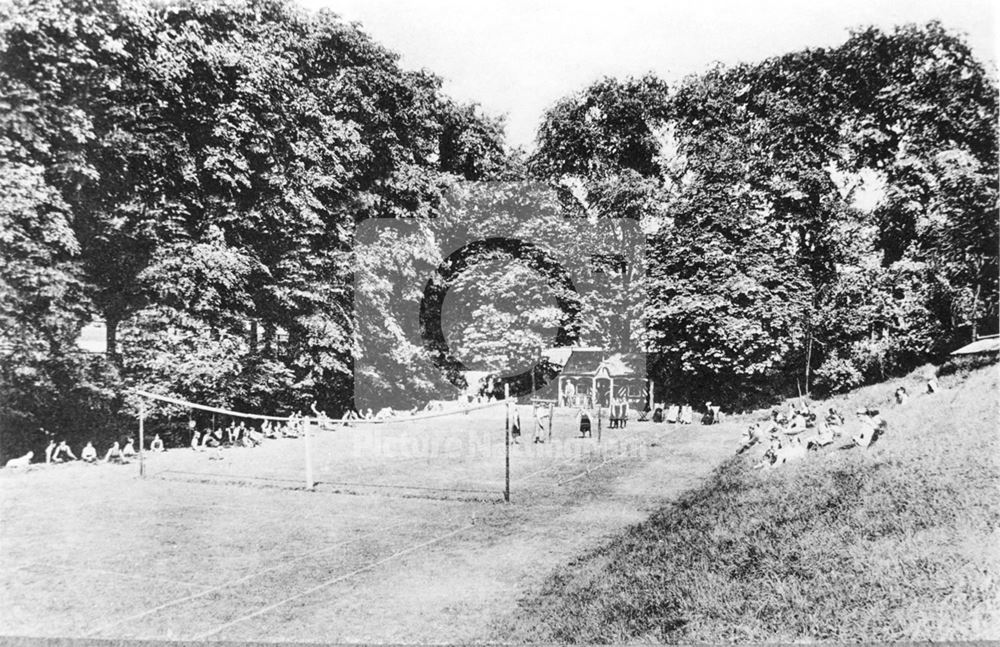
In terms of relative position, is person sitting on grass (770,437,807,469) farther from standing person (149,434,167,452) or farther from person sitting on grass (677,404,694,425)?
standing person (149,434,167,452)

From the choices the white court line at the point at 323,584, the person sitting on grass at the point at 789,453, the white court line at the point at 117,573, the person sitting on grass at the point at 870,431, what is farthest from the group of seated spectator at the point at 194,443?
the person sitting on grass at the point at 870,431

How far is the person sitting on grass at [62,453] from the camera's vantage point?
23491mm

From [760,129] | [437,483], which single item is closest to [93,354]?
[437,483]

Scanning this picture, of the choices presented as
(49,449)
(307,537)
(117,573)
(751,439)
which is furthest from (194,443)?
(751,439)

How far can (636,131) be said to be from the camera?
1858 inches

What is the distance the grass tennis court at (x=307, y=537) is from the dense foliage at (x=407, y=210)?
6.48 metres

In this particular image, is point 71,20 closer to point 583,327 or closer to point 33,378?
point 33,378

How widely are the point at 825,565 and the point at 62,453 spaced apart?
26.8 meters

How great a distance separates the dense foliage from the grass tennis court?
21.3ft

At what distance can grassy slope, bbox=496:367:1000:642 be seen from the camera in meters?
7.22

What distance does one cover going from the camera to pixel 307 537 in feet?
45.1

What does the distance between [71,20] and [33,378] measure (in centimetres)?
1170

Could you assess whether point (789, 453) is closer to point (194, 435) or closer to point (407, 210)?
point (194, 435)

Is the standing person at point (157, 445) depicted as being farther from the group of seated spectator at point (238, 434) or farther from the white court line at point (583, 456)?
the white court line at point (583, 456)
